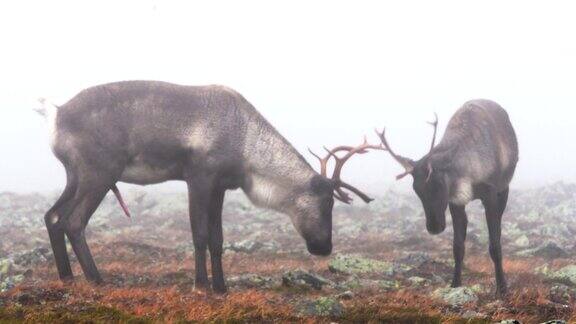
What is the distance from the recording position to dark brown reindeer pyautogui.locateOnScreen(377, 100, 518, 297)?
10.8 metres

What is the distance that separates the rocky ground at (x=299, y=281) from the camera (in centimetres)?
739

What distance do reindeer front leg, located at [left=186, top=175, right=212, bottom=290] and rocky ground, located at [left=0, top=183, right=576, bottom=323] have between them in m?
0.46

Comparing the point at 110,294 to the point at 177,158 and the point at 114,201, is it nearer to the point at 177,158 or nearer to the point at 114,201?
the point at 177,158

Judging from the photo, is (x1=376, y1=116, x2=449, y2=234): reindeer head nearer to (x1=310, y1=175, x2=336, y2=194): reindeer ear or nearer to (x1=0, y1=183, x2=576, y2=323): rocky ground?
(x1=310, y1=175, x2=336, y2=194): reindeer ear

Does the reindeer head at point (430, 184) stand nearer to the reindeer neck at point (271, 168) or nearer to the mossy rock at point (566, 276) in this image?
the reindeer neck at point (271, 168)

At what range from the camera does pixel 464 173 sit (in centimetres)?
1130

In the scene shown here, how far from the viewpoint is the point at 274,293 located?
9656 mm

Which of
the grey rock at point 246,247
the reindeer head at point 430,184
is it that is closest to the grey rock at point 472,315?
the reindeer head at point 430,184

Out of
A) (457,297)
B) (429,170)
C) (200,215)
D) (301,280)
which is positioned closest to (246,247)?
(301,280)

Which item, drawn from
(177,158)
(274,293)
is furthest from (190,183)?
(274,293)

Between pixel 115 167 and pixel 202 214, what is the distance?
5.60 feet

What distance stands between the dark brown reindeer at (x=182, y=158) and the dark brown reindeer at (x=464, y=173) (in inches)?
54.5

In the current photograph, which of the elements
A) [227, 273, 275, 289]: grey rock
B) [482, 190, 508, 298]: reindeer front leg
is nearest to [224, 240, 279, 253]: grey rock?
[227, 273, 275, 289]: grey rock

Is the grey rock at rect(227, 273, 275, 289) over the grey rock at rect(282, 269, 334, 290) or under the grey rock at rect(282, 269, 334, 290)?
under
